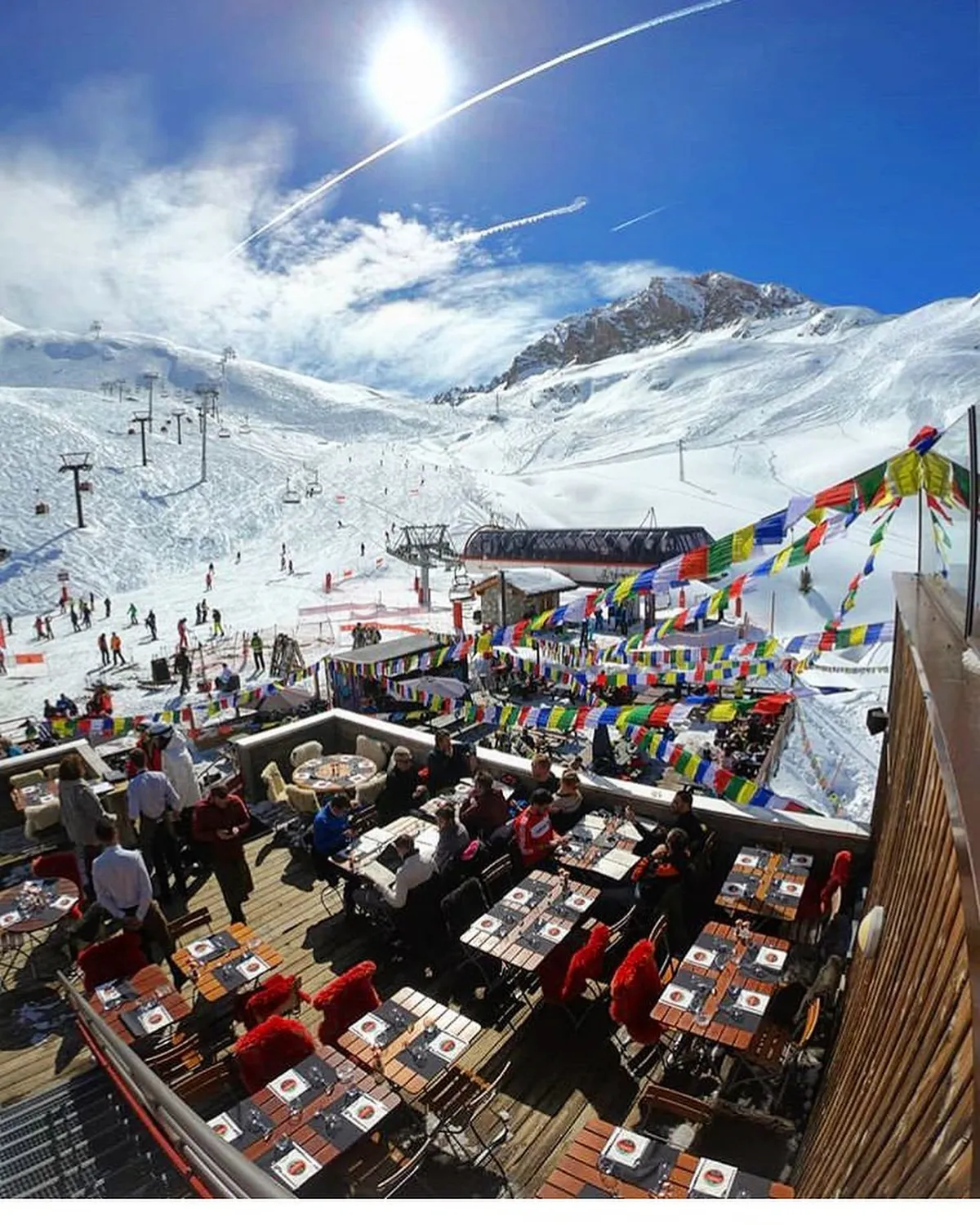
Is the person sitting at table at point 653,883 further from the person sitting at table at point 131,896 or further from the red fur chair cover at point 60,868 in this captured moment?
the red fur chair cover at point 60,868

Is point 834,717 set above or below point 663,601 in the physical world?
below

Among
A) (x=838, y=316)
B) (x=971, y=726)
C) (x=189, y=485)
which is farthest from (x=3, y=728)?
(x=838, y=316)

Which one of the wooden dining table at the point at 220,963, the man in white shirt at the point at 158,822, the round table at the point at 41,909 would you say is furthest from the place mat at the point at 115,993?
the man in white shirt at the point at 158,822

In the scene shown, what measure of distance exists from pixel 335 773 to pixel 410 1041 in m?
4.68

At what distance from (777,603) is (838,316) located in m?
166

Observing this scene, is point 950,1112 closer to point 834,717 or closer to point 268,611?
point 834,717

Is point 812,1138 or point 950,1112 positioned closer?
point 950,1112

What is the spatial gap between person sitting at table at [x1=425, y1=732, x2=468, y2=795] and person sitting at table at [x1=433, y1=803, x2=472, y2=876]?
207 cm

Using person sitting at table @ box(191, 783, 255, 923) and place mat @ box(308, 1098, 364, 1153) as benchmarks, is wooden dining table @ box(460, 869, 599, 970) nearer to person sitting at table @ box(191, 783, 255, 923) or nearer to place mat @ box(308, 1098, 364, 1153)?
place mat @ box(308, 1098, 364, 1153)

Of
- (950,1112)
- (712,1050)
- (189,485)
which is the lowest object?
(712,1050)

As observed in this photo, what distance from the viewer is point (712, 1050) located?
14.9 ft

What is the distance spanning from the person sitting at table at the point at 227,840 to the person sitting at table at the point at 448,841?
5.52ft

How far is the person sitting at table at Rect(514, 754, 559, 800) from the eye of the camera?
7.44 m

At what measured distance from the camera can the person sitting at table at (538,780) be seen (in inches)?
293
